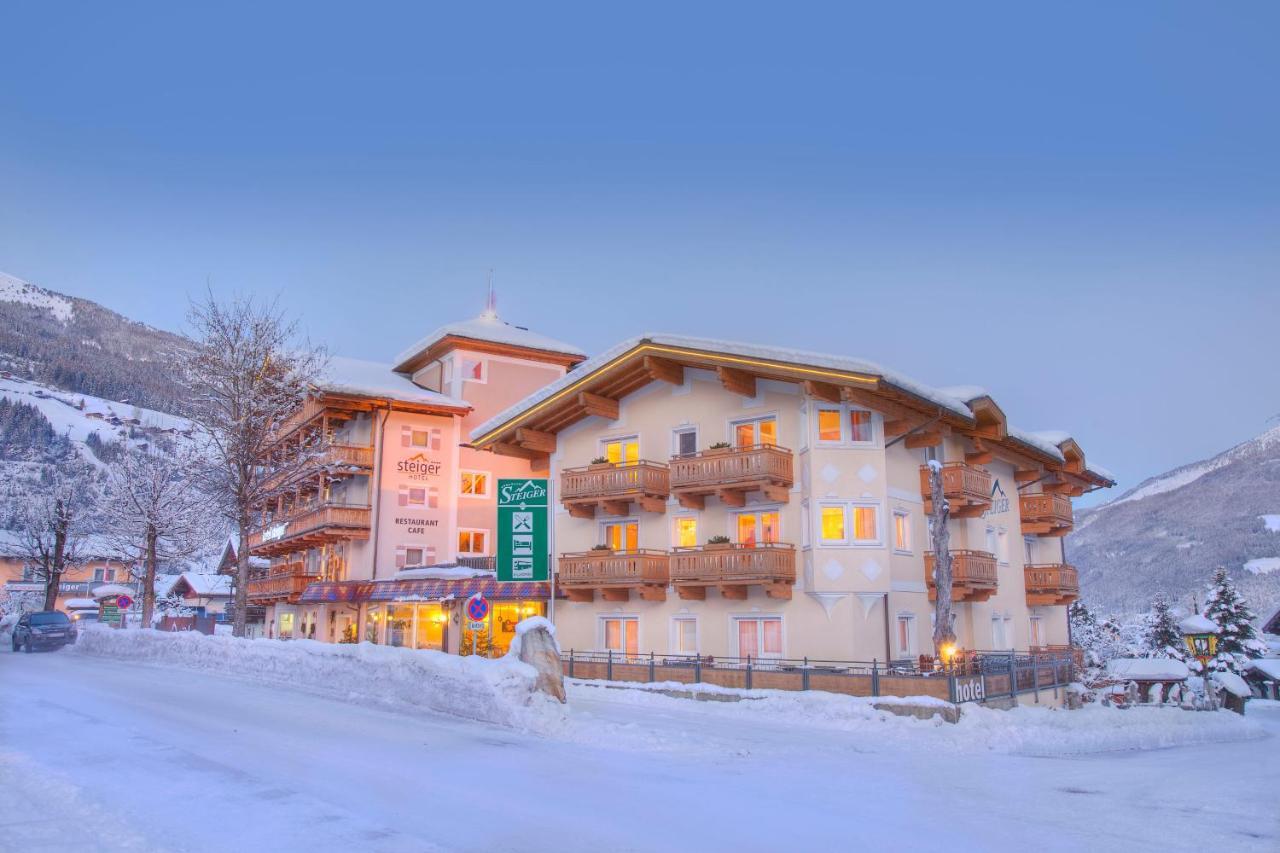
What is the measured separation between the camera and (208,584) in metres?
89.6

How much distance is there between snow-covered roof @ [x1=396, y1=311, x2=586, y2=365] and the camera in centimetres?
5050

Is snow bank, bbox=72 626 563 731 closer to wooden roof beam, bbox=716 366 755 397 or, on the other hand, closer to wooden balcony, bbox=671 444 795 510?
wooden balcony, bbox=671 444 795 510

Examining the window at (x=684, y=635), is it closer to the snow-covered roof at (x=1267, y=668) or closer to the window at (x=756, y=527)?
the window at (x=756, y=527)

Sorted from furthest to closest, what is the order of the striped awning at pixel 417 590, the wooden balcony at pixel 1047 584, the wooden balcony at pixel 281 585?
1. the wooden balcony at pixel 281 585
2. the wooden balcony at pixel 1047 584
3. the striped awning at pixel 417 590

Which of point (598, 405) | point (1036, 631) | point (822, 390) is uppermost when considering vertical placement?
point (598, 405)

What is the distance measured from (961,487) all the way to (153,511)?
3832 cm

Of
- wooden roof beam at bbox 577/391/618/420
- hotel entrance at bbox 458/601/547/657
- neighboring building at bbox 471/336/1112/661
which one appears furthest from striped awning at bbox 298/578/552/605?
wooden roof beam at bbox 577/391/618/420

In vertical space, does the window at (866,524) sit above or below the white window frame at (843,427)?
below

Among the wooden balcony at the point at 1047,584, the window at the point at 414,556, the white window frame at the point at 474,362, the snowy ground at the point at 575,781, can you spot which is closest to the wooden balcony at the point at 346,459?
the window at the point at 414,556

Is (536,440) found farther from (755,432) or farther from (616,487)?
(755,432)

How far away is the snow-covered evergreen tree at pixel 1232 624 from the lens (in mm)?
66188

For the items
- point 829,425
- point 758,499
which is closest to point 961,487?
point 829,425

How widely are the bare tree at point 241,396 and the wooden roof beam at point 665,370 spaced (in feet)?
44.7

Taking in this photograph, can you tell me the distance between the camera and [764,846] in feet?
31.3
